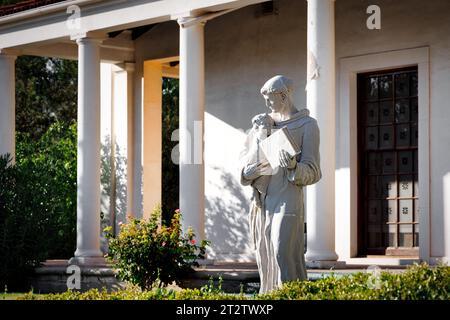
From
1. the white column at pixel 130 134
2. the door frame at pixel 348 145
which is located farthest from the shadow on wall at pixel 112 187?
the door frame at pixel 348 145

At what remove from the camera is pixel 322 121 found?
1650 centimetres

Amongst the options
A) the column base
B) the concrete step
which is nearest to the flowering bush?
the concrete step

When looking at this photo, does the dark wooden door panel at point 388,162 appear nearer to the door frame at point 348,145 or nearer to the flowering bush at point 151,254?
the door frame at point 348,145

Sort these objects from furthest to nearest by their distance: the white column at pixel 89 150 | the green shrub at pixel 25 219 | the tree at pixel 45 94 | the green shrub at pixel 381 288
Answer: the tree at pixel 45 94, the white column at pixel 89 150, the green shrub at pixel 25 219, the green shrub at pixel 381 288

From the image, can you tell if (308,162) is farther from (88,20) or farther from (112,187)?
(112,187)

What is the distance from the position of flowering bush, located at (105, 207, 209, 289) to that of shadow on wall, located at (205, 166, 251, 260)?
4.37 m

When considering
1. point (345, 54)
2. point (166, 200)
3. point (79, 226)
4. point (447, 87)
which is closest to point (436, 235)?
point (447, 87)

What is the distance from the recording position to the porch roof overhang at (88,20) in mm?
19094

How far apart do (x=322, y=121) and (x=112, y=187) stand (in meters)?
9.51

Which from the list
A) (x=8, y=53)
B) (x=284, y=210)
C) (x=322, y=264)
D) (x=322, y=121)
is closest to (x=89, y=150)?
(x=8, y=53)

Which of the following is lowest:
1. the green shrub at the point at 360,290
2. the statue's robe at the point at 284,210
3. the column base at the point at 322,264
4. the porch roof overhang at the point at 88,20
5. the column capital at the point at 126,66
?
the column base at the point at 322,264

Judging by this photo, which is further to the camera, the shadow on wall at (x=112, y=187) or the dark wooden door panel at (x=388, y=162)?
the shadow on wall at (x=112, y=187)

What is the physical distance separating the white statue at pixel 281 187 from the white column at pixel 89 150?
998 centimetres
